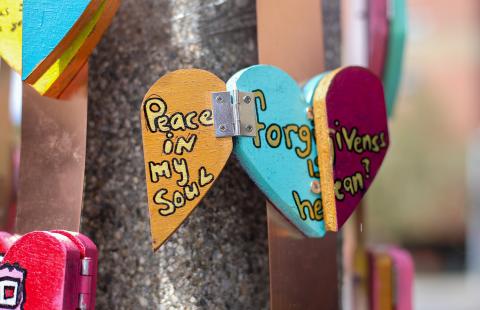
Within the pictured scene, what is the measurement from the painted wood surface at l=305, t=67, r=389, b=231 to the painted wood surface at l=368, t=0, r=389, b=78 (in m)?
0.23

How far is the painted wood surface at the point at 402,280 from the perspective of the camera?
83 cm

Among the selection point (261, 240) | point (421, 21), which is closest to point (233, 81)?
point (261, 240)

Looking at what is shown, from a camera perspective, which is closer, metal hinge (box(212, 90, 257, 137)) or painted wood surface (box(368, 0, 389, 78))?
metal hinge (box(212, 90, 257, 137))

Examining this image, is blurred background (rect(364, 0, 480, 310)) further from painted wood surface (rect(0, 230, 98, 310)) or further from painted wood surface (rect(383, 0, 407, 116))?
painted wood surface (rect(0, 230, 98, 310))

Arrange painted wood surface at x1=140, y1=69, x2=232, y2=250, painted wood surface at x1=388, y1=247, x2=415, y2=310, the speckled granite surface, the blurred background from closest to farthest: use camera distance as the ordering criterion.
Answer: painted wood surface at x1=140, y1=69, x2=232, y2=250 → the speckled granite surface → painted wood surface at x1=388, y1=247, x2=415, y2=310 → the blurred background

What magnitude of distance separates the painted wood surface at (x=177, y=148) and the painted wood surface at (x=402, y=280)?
346 millimetres

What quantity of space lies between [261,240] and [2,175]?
0.49 m

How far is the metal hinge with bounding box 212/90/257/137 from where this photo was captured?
60 cm

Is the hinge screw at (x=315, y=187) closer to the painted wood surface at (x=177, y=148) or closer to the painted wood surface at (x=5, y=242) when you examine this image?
the painted wood surface at (x=177, y=148)

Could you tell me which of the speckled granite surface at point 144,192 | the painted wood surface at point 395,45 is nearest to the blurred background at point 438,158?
the painted wood surface at point 395,45

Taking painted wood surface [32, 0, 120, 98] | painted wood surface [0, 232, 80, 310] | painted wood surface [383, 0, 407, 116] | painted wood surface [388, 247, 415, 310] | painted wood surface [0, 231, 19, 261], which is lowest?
painted wood surface [388, 247, 415, 310]

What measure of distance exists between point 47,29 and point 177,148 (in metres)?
0.16

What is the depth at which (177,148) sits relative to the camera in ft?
1.94

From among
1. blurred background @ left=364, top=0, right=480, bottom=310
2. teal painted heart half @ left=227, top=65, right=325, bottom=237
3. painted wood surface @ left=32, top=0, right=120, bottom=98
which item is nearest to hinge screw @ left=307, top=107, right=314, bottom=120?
teal painted heart half @ left=227, top=65, right=325, bottom=237
